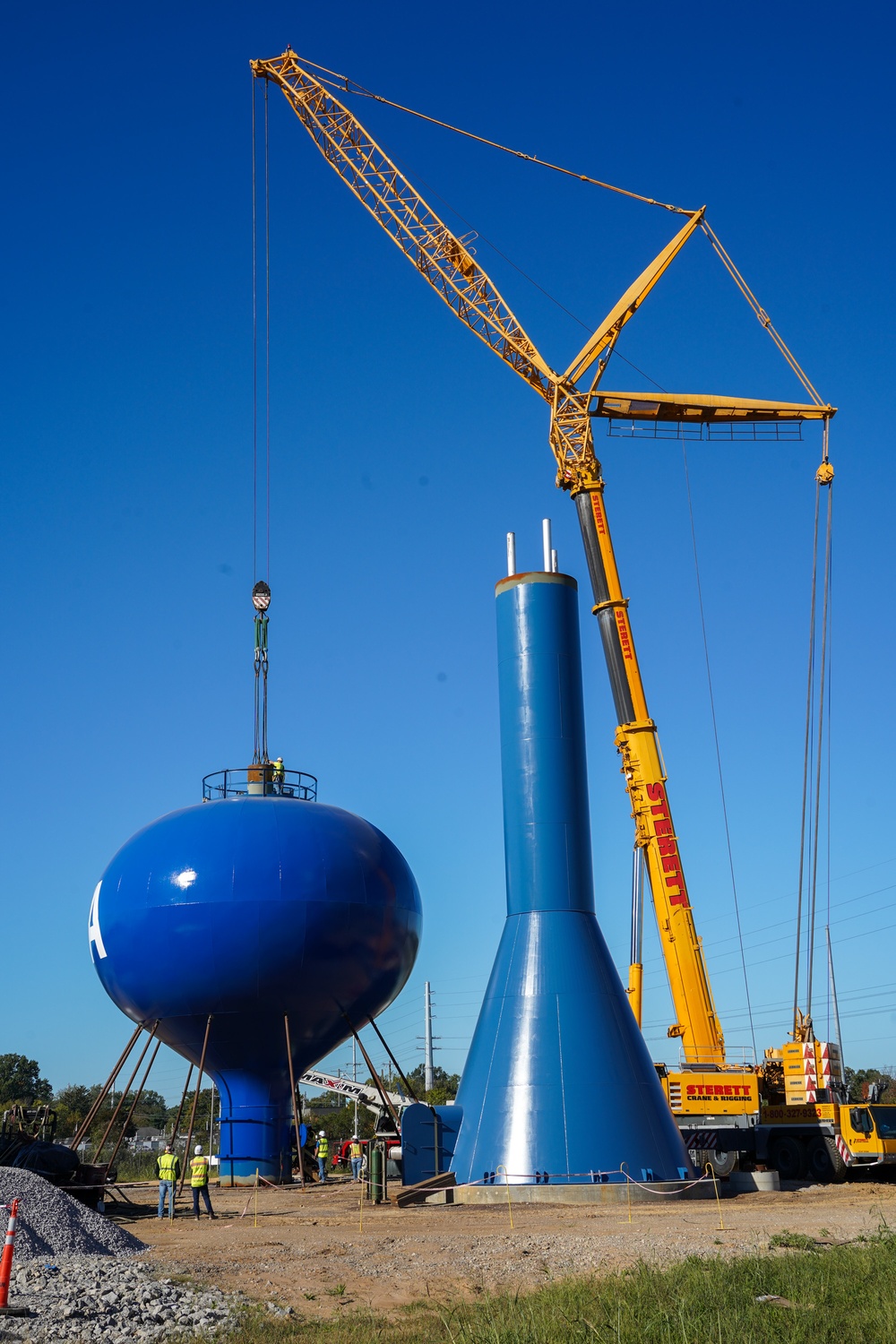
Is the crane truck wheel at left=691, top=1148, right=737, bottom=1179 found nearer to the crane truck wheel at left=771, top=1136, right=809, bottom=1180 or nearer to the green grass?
the crane truck wheel at left=771, top=1136, right=809, bottom=1180

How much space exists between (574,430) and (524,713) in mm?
11256

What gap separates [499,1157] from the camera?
1945 cm

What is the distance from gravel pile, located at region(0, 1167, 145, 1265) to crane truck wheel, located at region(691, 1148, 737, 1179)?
524 inches

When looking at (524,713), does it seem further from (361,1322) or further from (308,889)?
(361,1322)

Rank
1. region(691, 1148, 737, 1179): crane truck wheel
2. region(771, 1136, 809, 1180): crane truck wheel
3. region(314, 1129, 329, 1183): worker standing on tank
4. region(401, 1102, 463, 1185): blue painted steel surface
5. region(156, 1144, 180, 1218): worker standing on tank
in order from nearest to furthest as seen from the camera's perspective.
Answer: region(401, 1102, 463, 1185): blue painted steel surface < region(156, 1144, 180, 1218): worker standing on tank < region(691, 1148, 737, 1179): crane truck wheel < region(771, 1136, 809, 1180): crane truck wheel < region(314, 1129, 329, 1183): worker standing on tank

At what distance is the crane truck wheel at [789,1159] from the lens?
25.6 m

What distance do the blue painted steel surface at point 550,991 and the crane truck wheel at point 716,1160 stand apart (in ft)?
16.5

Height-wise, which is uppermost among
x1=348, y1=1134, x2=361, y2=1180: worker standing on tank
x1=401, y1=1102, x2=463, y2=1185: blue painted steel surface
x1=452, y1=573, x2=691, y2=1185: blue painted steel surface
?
x1=452, y1=573, x2=691, y2=1185: blue painted steel surface

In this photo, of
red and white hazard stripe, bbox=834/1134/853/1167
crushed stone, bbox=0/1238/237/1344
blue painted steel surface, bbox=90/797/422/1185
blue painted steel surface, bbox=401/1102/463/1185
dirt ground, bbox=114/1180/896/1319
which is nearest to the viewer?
crushed stone, bbox=0/1238/237/1344

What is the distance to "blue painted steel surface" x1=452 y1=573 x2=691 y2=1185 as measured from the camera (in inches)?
765

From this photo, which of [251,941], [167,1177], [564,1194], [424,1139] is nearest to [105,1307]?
[564,1194]

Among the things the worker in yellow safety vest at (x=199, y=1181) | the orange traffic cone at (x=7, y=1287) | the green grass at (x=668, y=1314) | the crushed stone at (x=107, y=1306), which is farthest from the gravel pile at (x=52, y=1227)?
the worker in yellow safety vest at (x=199, y=1181)

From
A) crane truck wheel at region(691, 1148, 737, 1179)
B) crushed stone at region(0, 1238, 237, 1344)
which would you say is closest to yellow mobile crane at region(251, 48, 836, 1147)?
crane truck wheel at region(691, 1148, 737, 1179)

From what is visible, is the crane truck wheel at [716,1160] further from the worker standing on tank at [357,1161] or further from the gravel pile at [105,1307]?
the gravel pile at [105,1307]
